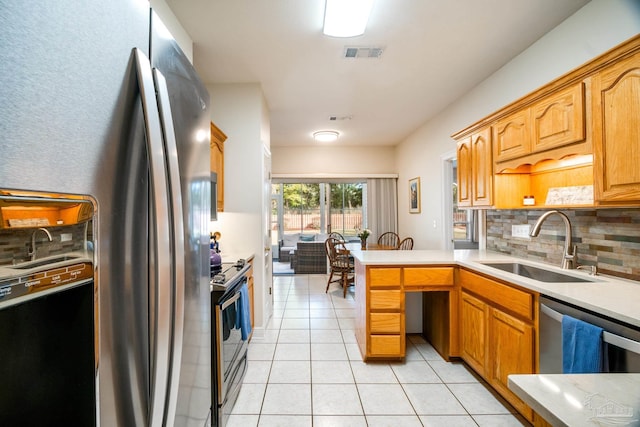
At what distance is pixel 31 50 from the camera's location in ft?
1.19

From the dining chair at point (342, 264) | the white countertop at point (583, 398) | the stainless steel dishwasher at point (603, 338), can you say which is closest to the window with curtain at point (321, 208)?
the dining chair at point (342, 264)

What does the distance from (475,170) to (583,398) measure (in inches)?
99.6

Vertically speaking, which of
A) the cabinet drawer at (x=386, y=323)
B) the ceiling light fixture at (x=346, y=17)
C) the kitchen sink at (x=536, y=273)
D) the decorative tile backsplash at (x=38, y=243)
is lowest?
the cabinet drawer at (x=386, y=323)

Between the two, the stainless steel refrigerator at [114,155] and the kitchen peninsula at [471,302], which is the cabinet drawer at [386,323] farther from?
the stainless steel refrigerator at [114,155]

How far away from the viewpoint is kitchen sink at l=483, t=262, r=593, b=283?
2096 mm

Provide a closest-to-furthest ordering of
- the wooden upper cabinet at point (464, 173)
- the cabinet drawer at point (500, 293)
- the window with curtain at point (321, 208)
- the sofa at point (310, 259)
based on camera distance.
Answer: the cabinet drawer at point (500, 293) < the wooden upper cabinet at point (464, 173) < the sofa at point (310, 259) < the window with curtain at point (321, 208)

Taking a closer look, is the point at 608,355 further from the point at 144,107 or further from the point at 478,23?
the point at 478,23

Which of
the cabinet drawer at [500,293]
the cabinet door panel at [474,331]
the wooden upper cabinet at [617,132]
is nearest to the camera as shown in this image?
the wooden upper cabinet at [617,132]

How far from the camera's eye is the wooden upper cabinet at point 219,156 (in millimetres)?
2807

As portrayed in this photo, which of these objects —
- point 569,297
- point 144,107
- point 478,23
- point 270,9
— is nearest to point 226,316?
point 144,107

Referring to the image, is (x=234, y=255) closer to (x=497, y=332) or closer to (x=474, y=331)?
(x=474, y=331)

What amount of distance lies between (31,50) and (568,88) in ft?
8.18

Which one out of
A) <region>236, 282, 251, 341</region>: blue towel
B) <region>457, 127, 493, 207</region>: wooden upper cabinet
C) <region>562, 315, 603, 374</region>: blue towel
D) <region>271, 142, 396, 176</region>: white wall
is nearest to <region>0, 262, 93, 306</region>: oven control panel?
<region>236, 282, 251, 341</region>: blue towel

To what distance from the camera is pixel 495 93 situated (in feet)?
9.91
